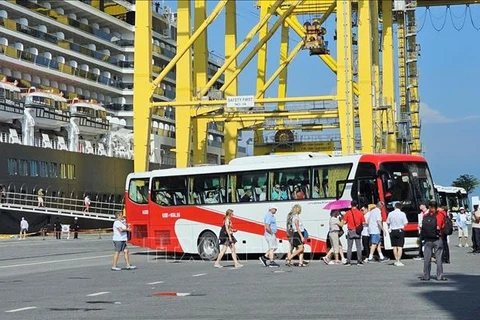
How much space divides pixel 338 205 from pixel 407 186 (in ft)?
6.99

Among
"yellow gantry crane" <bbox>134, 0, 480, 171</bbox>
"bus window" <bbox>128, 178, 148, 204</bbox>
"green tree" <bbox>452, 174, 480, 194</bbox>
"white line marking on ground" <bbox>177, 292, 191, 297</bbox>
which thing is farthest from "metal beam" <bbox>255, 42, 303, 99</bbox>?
"green tree" <bbox>452, 174, 480, 194</bbox>

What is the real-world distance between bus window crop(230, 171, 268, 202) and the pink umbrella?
7.00 ft

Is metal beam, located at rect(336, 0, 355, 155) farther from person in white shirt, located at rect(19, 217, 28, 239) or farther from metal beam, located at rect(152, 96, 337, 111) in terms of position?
person in white shirt, located at rect(19, 217, 28, 239)

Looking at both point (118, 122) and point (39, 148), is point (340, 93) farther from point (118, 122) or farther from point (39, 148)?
point (118, 122)

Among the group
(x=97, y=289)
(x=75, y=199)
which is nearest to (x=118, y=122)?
(x=75, y=199)

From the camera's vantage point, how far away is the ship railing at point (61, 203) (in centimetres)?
4919

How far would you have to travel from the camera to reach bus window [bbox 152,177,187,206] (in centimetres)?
2777

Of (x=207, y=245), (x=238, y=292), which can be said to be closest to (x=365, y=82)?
(x=207, y=245)

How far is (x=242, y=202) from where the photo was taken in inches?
1051

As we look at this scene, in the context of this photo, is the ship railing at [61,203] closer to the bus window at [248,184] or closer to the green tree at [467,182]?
the bus window at [248,184]

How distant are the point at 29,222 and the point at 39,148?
426cm

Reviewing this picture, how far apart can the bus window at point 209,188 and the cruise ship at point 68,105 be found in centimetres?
2291

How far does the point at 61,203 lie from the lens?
5300 cm

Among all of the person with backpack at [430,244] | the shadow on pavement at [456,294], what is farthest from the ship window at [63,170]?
the person with backpack at [430,244]
